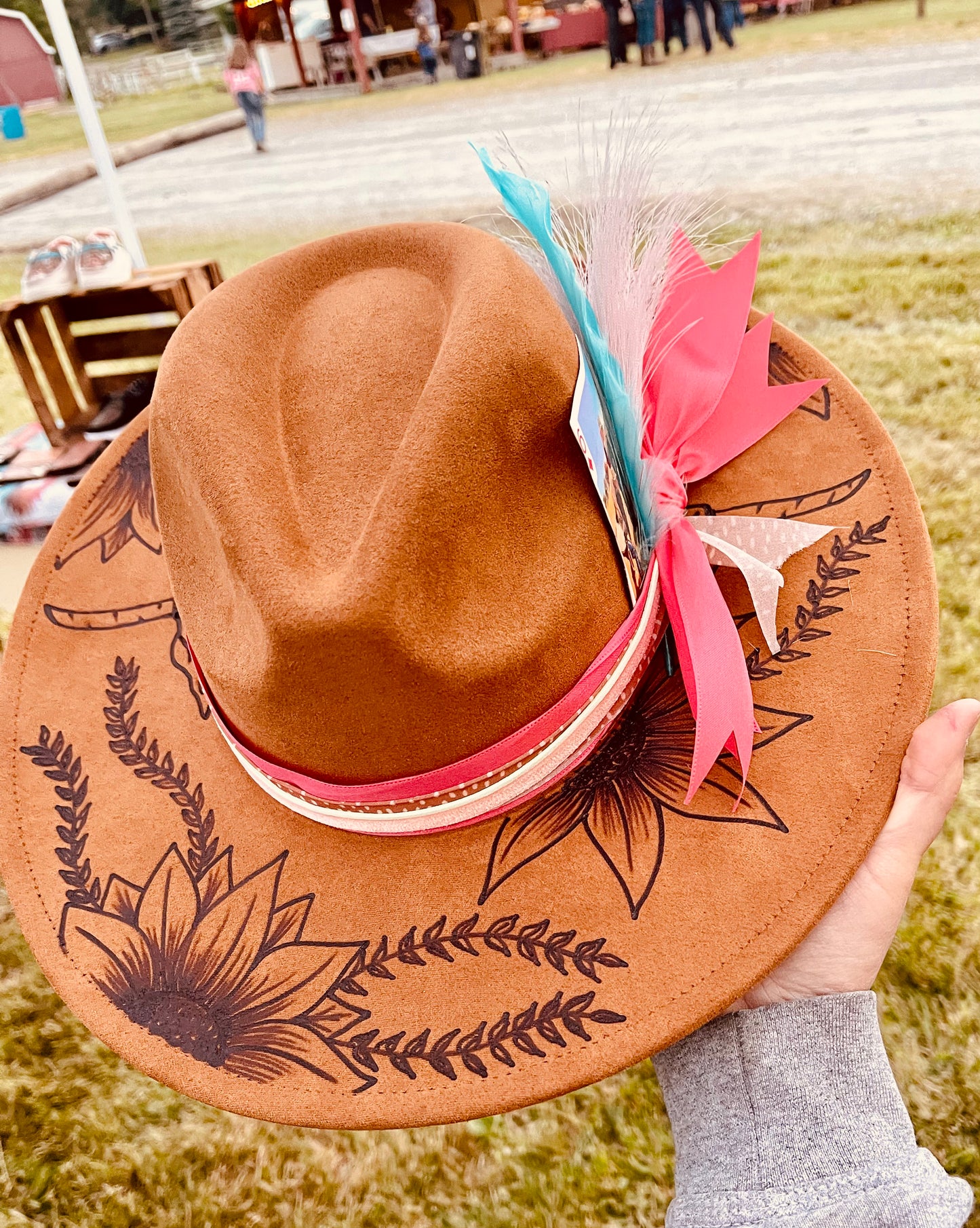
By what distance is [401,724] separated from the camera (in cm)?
76

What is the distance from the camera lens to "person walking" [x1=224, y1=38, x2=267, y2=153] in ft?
15.6

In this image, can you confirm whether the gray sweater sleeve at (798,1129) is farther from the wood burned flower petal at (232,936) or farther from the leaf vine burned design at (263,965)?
the wood burned flower petal at (232,936)

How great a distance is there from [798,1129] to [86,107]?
10.7 feet

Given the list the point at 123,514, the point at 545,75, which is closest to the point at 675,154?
the point at 123,514

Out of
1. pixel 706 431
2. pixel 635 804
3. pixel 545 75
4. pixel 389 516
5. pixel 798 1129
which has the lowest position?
pixel 798 1129

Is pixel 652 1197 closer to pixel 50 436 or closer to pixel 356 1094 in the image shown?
pixel 356 1094

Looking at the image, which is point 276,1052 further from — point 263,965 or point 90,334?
point 90,334

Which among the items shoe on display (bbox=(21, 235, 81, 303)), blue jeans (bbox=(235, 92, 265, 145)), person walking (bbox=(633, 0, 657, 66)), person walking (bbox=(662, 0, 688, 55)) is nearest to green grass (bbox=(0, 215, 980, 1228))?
shoe on display (bbox=(21, 235, 81, 303))

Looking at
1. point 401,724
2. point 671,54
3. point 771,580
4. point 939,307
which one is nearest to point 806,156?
point 939,307

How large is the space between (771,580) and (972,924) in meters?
0.91

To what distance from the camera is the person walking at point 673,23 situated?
19.0 feet

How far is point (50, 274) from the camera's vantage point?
251 centimetres

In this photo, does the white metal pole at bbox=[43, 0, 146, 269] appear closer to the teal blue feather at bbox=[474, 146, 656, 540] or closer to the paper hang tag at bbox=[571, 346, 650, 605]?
the teal blue feather at bbox=[474, 146, 656, 540]

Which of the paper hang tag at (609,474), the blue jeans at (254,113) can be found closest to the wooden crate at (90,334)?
the paper hang tag at (609,474)
